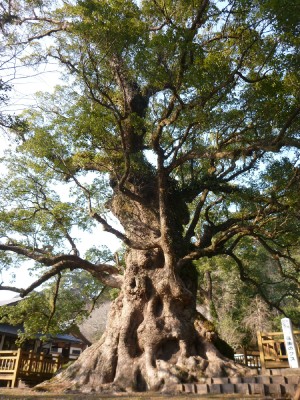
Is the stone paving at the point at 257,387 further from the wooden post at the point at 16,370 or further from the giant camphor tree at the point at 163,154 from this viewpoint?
the wooden post at the point at 16,370

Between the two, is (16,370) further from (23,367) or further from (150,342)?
(150,342)

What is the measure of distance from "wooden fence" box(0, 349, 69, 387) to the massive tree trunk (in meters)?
5.41

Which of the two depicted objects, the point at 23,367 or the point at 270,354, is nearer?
the point at 270,354

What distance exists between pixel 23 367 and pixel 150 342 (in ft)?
25.4

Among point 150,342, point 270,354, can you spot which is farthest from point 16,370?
point 270,354

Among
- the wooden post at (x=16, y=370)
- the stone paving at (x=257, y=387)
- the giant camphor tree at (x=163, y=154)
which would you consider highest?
the giant camphor tree at (x=163, y=154)

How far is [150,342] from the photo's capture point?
841 centimetres

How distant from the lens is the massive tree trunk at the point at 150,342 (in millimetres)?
7625

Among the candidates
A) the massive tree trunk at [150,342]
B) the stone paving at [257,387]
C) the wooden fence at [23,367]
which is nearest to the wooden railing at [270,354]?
the massive tree trunk at [150,342]

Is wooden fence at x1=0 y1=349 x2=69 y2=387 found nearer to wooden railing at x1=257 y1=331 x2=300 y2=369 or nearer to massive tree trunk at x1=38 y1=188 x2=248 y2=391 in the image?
massive tree trunk at x1=38 y1=188 x2=248 y2=391

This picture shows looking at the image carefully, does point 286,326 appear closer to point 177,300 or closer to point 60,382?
point 177,300

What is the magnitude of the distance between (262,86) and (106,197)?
6.98 m

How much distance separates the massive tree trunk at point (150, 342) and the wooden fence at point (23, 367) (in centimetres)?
541

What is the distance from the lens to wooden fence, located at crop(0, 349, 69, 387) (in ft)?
42.5
